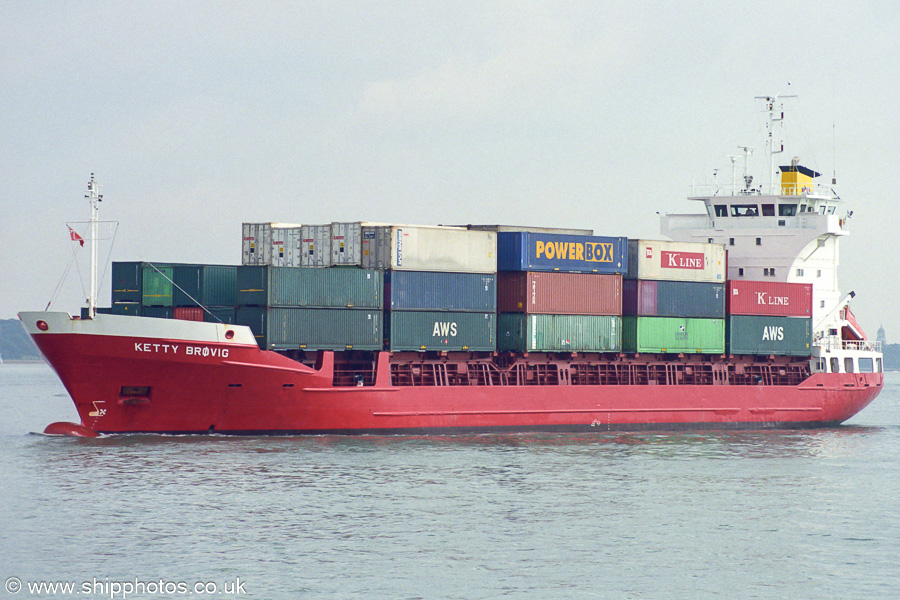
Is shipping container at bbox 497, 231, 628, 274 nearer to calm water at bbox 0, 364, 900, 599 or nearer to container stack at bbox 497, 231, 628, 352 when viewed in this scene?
container stack at bbox 497, 231, 628, 352

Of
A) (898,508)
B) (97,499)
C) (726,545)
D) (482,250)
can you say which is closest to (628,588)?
(726,545)

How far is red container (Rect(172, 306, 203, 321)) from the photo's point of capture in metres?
37.8

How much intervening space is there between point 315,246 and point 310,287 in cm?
253

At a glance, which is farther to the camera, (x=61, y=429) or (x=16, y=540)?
(x=61, y=429)

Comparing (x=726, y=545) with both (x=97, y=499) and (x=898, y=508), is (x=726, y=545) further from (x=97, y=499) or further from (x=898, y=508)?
(x=97, y=499)

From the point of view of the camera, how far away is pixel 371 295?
37.9 m

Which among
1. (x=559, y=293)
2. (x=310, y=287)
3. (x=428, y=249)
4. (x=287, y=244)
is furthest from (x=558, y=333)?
(x=287, y=244)

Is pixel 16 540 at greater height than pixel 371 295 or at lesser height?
lesser

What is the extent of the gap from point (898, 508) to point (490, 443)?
1424 centimetres

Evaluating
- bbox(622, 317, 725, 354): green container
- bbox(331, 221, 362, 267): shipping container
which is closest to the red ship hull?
bbox(622, 317, 725, 354): green container

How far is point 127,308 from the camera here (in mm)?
38875

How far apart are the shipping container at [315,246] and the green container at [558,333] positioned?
7.19m

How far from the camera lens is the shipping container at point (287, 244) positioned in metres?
39.1

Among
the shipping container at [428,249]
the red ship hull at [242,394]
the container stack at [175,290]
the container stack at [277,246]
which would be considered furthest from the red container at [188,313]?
the shipping container at [428,249]
